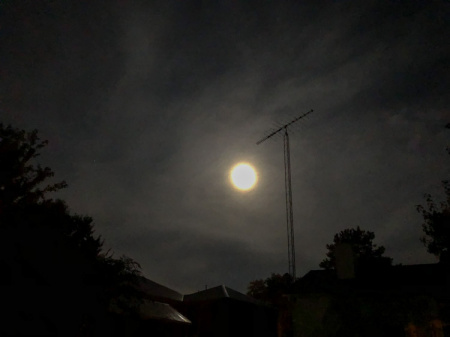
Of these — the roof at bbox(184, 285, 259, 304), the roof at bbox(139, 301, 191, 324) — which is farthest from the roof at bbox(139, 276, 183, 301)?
the roof at bbox(139, 301, 191, 324)

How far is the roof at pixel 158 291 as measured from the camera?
3384 cm

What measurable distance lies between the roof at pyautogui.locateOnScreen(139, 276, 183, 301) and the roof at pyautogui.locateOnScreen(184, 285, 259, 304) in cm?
127

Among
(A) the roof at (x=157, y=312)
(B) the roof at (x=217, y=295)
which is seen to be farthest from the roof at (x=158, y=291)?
(A) the roof at (x=157, y=312)

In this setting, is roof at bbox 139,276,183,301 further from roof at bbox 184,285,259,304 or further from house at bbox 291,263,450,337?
house at bbox 291,263,450,337

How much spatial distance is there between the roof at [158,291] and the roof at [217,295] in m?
1.27

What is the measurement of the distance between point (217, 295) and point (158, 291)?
6474 millimetres

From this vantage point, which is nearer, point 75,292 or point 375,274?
point 75,292

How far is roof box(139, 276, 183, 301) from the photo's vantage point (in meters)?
33.8

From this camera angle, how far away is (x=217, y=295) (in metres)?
34.6

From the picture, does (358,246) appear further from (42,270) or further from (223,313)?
(42,270)

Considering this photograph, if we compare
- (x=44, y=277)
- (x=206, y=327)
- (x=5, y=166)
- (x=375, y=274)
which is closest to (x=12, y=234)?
(x=44, y=277)

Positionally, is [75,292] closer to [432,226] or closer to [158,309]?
[158,309]

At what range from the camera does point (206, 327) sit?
109 ft

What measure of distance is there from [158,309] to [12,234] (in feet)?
53.1
